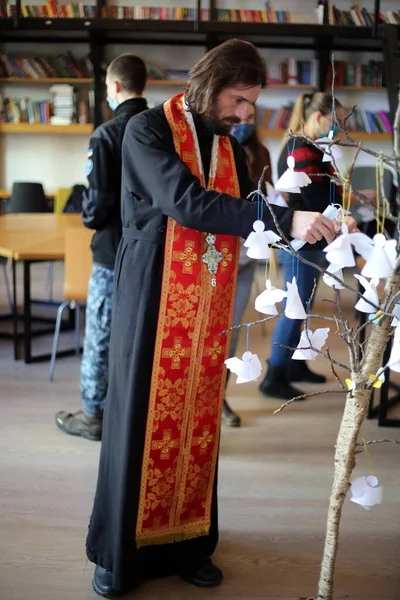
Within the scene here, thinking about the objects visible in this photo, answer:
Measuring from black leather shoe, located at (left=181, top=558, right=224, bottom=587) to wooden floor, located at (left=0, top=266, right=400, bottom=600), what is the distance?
0.02 meters

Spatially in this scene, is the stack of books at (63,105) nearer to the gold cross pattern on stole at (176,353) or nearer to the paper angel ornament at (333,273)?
the gold cross pattern on stole at (176,353)

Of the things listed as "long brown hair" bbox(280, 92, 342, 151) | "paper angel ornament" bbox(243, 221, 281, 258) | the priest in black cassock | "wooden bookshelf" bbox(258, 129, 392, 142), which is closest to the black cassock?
the priest in black cassock

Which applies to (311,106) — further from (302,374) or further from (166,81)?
(166,81)

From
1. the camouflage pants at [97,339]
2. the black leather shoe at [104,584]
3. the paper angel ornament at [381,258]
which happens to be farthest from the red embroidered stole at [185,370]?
the camouflage pants at [97,339]

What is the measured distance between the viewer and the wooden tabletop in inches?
143

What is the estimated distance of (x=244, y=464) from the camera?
2.75 metres

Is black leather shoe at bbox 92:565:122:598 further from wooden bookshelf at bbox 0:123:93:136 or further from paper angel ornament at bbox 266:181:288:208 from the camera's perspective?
wooden bookshelf at bbox 0:123:93:136

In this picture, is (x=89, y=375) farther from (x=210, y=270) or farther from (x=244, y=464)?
(x=210, y=270)

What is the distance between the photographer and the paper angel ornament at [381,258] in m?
1.08

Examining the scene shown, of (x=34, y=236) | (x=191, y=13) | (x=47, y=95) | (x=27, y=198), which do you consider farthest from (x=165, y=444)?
(x=47, y=95)

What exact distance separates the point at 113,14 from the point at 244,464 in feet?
16.7

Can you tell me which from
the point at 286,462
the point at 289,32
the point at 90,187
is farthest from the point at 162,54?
the point at 286,462

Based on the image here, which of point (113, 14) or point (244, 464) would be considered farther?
point (113, 14)

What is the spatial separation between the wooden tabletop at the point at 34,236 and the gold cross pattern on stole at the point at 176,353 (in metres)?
1.99
